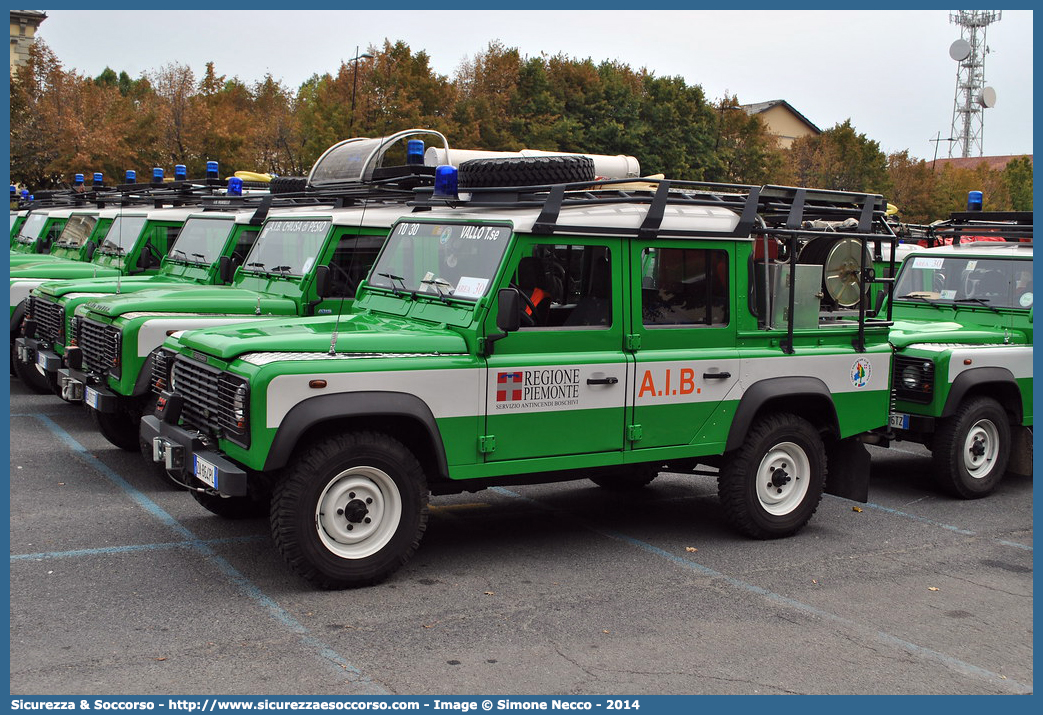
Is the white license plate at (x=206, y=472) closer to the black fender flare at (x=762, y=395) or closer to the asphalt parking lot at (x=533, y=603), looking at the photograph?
the asphalt parking lot at (x=533, y=603)

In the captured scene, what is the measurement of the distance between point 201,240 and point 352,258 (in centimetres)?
288

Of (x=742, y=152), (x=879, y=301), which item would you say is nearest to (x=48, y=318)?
(x=879, y=301)

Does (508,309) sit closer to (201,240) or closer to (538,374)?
(538,374)

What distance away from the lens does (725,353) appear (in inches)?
272

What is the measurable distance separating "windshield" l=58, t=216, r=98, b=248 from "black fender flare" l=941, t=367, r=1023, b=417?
11.5 metres

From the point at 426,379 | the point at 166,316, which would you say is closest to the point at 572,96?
the point at 166,316

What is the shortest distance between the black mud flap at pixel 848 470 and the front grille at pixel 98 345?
559 centimetres

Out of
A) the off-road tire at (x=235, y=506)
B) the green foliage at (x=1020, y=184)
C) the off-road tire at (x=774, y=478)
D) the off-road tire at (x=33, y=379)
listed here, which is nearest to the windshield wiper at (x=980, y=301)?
the off-road tire at (x=774, y=478)

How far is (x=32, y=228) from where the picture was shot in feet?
57.3

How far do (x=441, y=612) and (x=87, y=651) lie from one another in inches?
68.7

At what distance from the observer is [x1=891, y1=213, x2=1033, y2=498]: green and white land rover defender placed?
8.63m

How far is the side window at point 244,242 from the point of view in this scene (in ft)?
37.4

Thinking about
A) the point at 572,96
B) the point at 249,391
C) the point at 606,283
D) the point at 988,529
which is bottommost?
the point at 988,529

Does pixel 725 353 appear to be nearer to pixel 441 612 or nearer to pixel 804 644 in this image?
pixel 804 644
